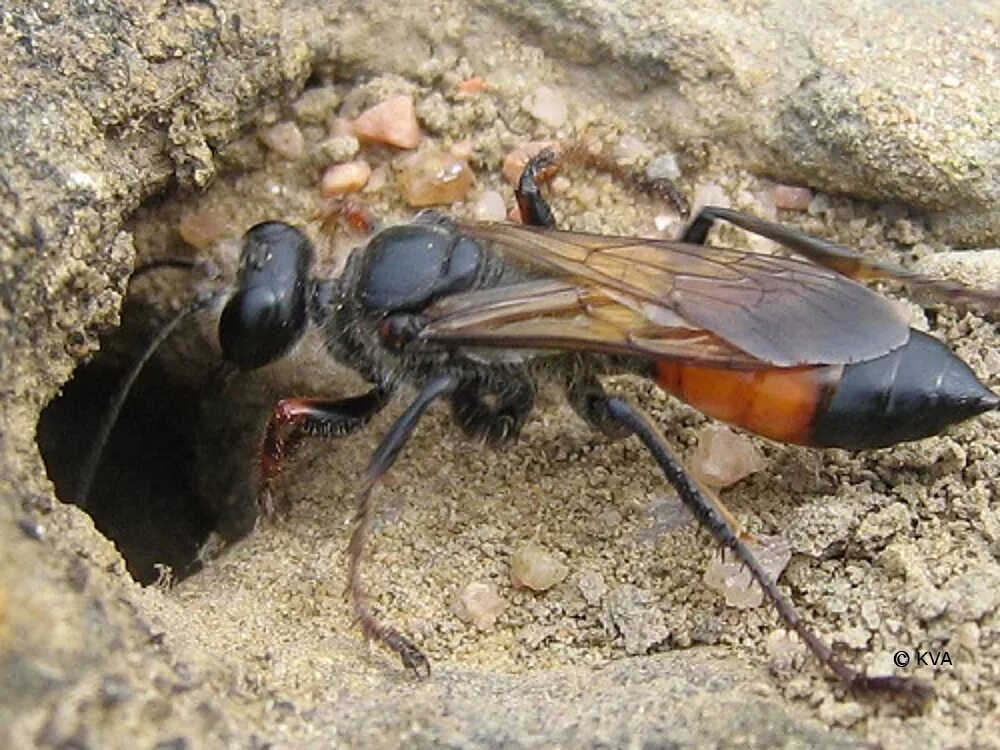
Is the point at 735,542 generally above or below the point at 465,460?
above

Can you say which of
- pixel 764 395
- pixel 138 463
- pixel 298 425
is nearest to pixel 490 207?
pixel 298 425

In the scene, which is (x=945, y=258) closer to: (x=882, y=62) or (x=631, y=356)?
(x=882, y=62)

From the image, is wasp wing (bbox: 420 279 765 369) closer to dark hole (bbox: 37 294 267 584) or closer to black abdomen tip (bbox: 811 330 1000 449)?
black abdomen tip (bbox: 811 330 1000 449)

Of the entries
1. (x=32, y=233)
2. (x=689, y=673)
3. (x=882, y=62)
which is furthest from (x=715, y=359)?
(x=32, y=233)

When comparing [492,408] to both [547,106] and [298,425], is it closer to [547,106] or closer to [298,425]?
[298,425]

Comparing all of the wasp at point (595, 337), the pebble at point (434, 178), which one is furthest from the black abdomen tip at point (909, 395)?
the pebble at point (434, 178)

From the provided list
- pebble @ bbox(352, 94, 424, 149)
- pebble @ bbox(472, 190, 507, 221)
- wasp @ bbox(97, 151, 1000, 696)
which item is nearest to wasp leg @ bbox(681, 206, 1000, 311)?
wasp @ bbox(97, 151, 1000, 696)
